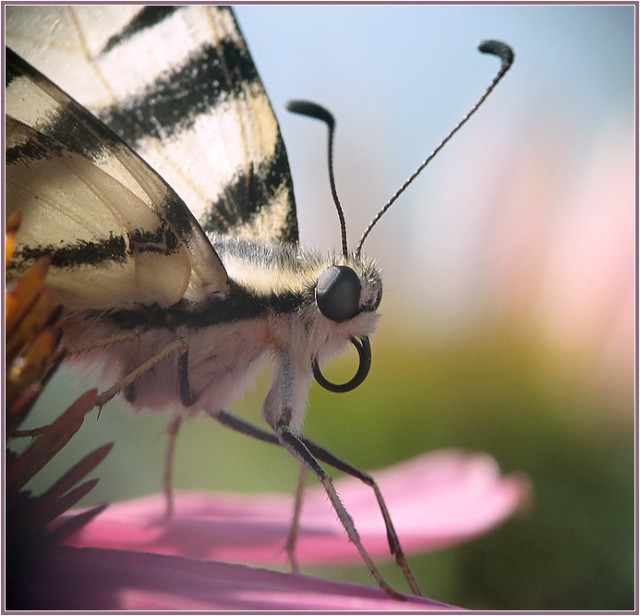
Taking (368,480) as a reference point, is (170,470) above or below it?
below

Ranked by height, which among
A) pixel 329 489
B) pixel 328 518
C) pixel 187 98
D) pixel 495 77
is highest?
pixel 495 77

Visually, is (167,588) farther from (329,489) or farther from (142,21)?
(142,21)

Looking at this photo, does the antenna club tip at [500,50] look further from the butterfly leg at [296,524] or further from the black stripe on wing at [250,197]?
the butterfly leg at [296,524]

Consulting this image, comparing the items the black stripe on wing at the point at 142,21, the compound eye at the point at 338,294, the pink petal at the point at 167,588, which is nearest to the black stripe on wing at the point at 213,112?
the black stripe on wing at the point at 142,21

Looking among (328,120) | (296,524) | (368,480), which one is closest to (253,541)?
(296,524)

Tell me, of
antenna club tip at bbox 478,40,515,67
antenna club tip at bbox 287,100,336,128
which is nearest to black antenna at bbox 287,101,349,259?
antenna club tip at bbox 287,100,336,128

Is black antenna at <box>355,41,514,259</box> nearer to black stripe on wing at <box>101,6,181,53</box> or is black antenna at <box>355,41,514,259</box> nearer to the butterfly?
the butterfly

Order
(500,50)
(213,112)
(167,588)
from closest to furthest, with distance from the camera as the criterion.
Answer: (167,588)
(500,50)
(213,112)
